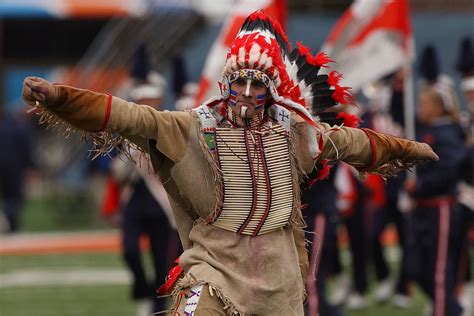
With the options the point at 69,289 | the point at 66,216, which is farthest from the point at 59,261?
the point at 66,216

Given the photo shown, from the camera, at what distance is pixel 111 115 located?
5.38 metres

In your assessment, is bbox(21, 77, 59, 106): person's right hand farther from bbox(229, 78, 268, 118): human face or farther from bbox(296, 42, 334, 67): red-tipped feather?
bbox(296, 42, 334, 67): red-tipped feather

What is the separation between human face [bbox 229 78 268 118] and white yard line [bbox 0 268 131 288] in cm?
767

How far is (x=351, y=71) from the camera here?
10.2 m

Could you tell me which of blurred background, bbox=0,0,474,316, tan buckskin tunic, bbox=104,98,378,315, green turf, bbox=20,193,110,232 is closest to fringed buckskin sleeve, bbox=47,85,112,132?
tan buckskin tunic, bbox=104,98,378,315

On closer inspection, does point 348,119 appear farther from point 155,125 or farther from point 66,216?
point 66,216

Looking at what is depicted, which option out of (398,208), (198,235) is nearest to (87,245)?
(398,208)

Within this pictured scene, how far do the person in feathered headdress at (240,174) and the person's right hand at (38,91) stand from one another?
1.12ft

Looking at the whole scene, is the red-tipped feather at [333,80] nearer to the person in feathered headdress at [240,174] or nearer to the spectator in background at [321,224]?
the person in feathered headdress at [240,174]

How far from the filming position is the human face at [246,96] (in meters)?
5.71

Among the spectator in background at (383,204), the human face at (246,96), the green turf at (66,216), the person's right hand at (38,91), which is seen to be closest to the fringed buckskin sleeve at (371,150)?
the human face at (246,96)

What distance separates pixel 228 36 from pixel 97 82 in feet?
35.8

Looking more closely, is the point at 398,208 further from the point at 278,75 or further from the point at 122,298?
the point at 278,75

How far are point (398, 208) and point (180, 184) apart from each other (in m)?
6.95
